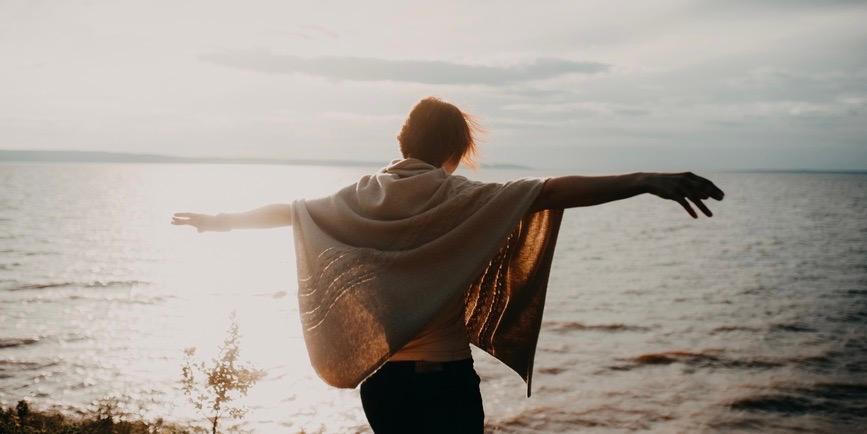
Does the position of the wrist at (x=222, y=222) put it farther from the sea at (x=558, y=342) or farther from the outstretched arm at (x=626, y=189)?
the sea at (x=558, y=342)

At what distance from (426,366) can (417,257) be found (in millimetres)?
406

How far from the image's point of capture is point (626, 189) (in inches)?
90.9

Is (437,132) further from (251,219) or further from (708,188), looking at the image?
(708,188)

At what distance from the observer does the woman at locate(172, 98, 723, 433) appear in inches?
99.8

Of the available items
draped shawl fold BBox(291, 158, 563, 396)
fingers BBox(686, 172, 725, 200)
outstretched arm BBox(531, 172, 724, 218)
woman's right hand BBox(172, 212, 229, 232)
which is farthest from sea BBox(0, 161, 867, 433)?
fingers BBox(686, 172, 725, 200)

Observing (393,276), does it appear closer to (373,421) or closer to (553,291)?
(373,421)

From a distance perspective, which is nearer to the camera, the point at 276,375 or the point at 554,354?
the point at 276,375

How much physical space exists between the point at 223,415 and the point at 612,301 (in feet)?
43.7

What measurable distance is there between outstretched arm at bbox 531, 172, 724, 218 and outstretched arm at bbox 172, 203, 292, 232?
1.15m

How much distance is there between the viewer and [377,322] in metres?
2.64

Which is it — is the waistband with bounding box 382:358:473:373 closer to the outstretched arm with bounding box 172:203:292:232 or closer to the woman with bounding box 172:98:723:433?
the woman with bounding box 172:98:723:433

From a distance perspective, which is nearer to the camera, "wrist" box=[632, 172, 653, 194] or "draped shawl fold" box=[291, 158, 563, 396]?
"wrist" box=[632, 172, 653, 194]

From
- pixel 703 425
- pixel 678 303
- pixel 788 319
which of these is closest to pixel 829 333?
pixel 788 319

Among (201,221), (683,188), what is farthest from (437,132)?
(201,221)
